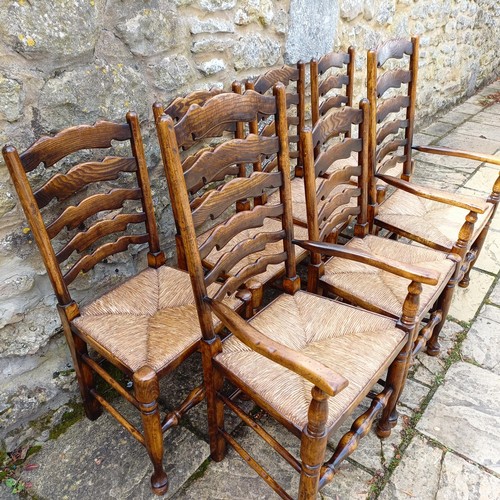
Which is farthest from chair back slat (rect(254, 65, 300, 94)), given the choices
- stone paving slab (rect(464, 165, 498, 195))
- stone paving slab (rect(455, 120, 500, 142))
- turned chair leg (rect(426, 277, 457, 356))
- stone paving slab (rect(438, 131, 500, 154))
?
stone paving slab (rect(455, 120, 500, 142))

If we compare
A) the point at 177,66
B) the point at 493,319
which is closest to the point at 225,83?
the point at 177,66

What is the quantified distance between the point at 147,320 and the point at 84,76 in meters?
0.86

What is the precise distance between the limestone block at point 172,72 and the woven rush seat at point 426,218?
107cm

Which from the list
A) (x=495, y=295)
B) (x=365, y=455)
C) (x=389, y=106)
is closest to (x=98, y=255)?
(x=365, y=455)

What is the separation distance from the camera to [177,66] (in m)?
1.81

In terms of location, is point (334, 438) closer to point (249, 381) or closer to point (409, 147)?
point (249, 381)

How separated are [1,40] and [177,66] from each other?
26.8 inches

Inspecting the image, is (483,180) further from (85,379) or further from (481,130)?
(85,379)

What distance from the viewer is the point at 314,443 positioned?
113cm

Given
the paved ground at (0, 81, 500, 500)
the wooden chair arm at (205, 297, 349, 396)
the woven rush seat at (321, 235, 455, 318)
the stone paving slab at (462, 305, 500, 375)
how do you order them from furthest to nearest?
the stone paving slab at (462, 305, 500, 375) < the woven rush seat at (321, 235, 455, 318) < the paved ground at (0, 81, 500, 500) < the wooden chair arm at (205, 297, 349, 396)

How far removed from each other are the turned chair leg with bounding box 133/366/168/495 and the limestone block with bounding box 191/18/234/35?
1.36 m

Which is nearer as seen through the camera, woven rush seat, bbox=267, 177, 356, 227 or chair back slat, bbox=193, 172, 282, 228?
chair back slat, bbox=193, 172, 282, 228

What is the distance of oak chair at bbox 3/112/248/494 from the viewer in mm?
1333

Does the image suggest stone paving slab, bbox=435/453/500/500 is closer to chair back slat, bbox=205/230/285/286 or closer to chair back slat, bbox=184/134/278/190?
chair back slat, bbox=205/230/285/286
